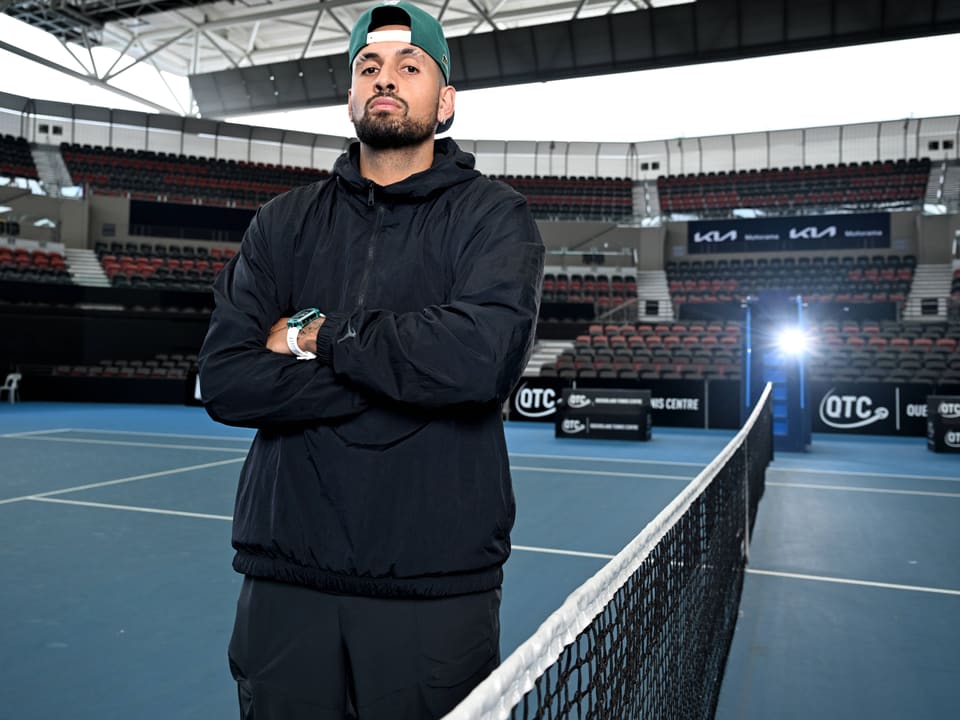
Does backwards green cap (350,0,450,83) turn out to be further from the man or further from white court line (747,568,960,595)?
white court line (747,568,960,595)

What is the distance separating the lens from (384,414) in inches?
58.5

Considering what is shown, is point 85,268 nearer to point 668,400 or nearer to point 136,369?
point 136,369

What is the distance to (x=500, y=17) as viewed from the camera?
26719 mm

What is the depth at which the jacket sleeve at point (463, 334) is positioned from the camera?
4.74 ft

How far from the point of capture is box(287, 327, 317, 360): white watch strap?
1596mm

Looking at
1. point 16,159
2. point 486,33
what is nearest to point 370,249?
point 486,33

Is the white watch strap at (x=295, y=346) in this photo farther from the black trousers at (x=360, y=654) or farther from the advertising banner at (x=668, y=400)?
the advertising banner at (x=668, y=400)

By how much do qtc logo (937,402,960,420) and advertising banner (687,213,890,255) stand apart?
51.8 feet

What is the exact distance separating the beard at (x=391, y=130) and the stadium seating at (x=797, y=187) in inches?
1150

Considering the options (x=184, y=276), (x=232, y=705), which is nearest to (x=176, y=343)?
(x=184, y=276)

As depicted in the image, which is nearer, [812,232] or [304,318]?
[304,318]

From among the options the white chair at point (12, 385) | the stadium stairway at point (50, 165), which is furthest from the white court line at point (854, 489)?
the stadium stairway at point (50, 165)

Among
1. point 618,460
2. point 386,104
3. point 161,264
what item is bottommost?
point 618,460

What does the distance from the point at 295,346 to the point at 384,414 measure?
27 centimetres
